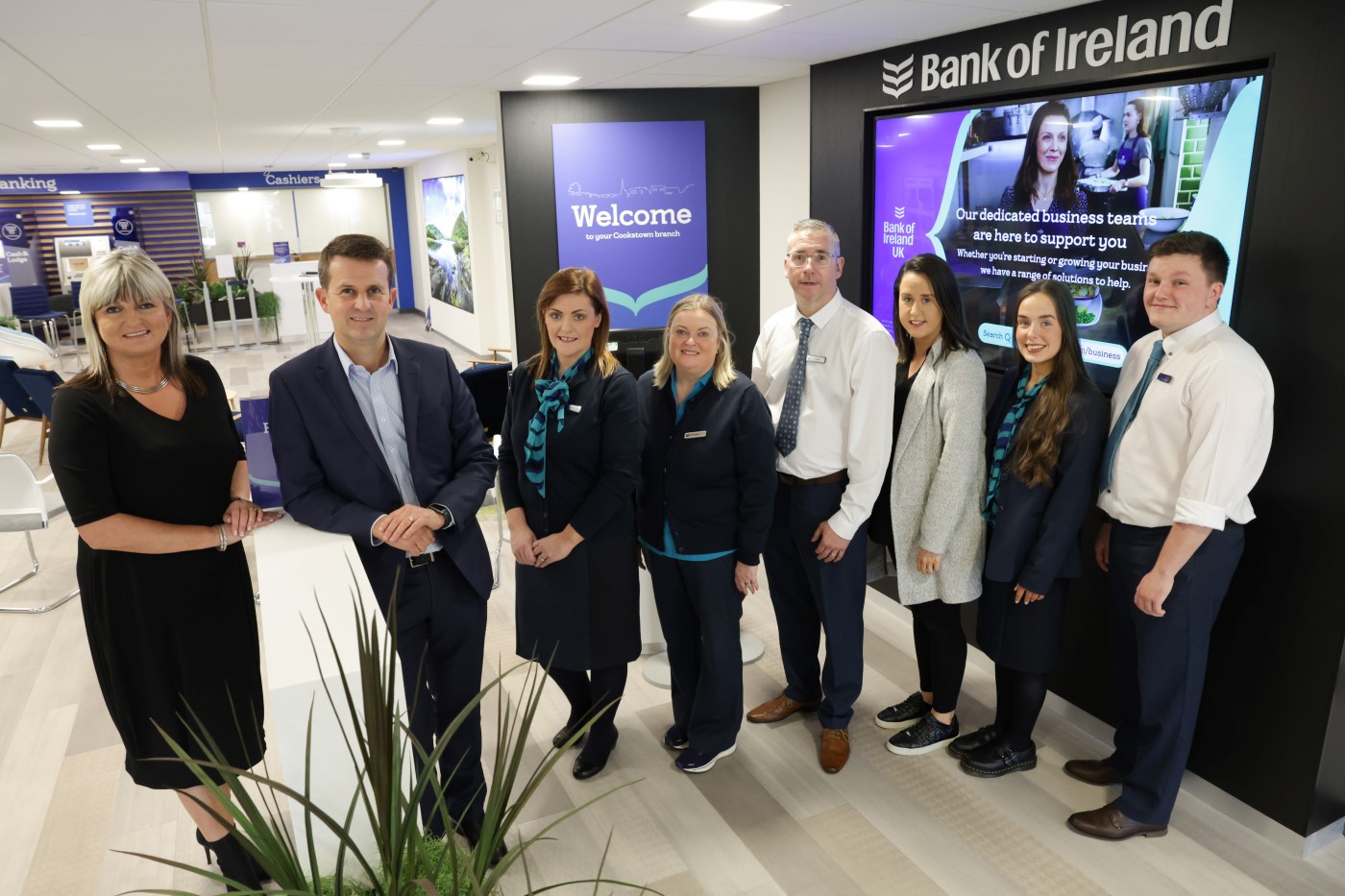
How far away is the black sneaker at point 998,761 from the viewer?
10.2ft

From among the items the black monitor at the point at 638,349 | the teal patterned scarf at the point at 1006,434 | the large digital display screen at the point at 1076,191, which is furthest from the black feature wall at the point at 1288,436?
the black monitor at the point at 638,349

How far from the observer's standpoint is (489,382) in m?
4.93

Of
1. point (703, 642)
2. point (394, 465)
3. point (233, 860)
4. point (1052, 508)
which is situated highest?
point (394, 465)

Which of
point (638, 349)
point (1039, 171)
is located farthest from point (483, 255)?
point (1039, 171)

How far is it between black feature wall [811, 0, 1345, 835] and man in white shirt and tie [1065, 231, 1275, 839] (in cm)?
16

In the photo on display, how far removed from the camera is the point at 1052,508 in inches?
108

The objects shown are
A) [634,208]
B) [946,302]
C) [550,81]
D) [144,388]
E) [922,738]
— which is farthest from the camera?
[634,208]

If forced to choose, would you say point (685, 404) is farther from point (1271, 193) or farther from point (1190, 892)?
point (1190, 892)

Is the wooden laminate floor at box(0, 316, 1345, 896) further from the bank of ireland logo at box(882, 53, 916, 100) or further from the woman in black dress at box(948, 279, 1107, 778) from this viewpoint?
the bank of ireland logo at box(882, 53, 916, 100)

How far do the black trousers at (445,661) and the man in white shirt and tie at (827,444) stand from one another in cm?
115

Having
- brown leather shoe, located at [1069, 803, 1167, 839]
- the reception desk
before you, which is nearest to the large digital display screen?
brown leather shoe, located at [1069, 803, 1167, 839]

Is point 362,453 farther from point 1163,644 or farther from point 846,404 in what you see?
point 1163,644

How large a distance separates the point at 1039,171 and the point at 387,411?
2485mm

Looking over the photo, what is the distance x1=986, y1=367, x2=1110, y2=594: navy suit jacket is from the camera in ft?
8.86
